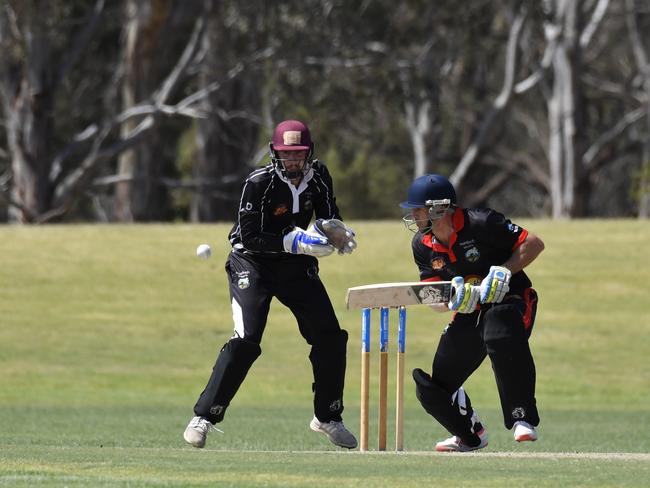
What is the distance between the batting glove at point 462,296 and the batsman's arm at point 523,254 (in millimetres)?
356

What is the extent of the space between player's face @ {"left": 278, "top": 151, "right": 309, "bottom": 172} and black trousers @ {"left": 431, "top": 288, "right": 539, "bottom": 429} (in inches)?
53.6

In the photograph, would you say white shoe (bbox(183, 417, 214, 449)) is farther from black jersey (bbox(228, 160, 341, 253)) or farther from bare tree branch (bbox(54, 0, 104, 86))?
bare tree branch (bbox(54, 0, 104, 86))

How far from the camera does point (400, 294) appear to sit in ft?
32.5

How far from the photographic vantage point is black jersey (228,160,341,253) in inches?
406

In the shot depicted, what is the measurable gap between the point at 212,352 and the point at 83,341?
2.03 meters

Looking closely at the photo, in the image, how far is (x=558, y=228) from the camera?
30.0 meters

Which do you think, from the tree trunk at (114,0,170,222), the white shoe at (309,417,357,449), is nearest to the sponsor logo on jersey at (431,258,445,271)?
the white shoe at (309,417,357,449)

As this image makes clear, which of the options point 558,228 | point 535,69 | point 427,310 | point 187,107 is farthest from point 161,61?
point 427,310

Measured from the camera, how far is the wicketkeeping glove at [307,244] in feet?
32.9

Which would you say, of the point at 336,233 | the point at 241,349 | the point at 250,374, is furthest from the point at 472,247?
the point at 250,374

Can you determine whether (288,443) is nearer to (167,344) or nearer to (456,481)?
(456,481)

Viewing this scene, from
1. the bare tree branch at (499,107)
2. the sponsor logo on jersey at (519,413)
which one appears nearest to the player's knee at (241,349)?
the sponsor logo on jersey at (519,413)

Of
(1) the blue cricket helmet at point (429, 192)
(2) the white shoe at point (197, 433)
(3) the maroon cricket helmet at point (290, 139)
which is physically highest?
(3) the maroon cricket helmet at point (290, 139)

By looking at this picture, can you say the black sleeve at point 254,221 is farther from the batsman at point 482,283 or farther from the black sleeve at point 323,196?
the batsman at point 482,283
